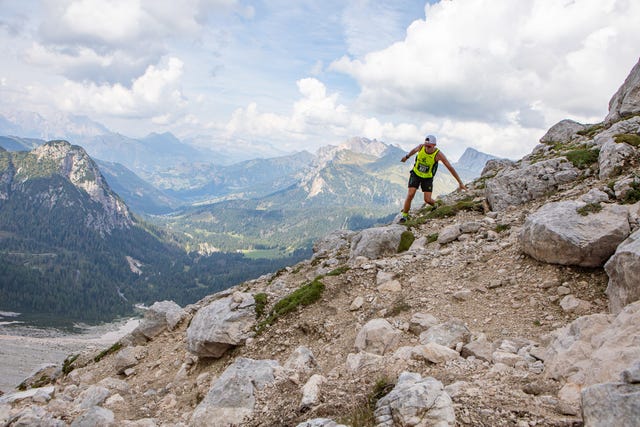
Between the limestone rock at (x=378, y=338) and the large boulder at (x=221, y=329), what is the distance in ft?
16.2

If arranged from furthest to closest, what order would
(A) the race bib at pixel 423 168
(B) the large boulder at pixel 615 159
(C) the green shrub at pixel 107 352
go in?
(C) the green shrub at pixel 107 352
(A) the race bib at pixel 423 168
(B) the large boulder at pixel 615 159

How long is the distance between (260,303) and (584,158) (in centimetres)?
1903

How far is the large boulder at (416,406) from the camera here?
5406 millimetres

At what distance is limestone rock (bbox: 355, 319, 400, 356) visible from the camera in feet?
31.5

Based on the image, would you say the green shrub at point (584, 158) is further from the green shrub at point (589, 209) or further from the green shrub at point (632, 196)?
the green shrub at point (589, 209)

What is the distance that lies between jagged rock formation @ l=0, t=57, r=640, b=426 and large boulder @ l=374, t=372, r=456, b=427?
0.07 feet

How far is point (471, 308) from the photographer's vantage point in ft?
35.0

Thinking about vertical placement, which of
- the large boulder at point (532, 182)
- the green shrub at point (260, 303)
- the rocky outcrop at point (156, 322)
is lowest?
the rocky outcrop at point (156, 322)

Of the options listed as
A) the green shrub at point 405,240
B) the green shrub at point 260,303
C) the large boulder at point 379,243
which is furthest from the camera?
the green shrub at point 405,240

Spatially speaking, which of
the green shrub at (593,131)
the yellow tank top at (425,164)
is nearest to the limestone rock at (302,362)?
the yellow tank top at (425,164)

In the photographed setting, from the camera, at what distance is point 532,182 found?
19.4 metres

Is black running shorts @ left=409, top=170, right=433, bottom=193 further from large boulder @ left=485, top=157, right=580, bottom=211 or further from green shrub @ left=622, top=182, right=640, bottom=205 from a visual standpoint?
green shrub @ left=622, top=182, right=640, bottom=205

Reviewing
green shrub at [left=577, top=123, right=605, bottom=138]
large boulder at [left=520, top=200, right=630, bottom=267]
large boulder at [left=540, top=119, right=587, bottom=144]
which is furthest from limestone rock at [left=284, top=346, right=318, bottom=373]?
large boulder at [left=540, top=119, right=587, bottom=144]

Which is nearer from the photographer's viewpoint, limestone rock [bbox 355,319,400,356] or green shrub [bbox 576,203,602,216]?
limestone rock [bbox 355,319,400,356]
